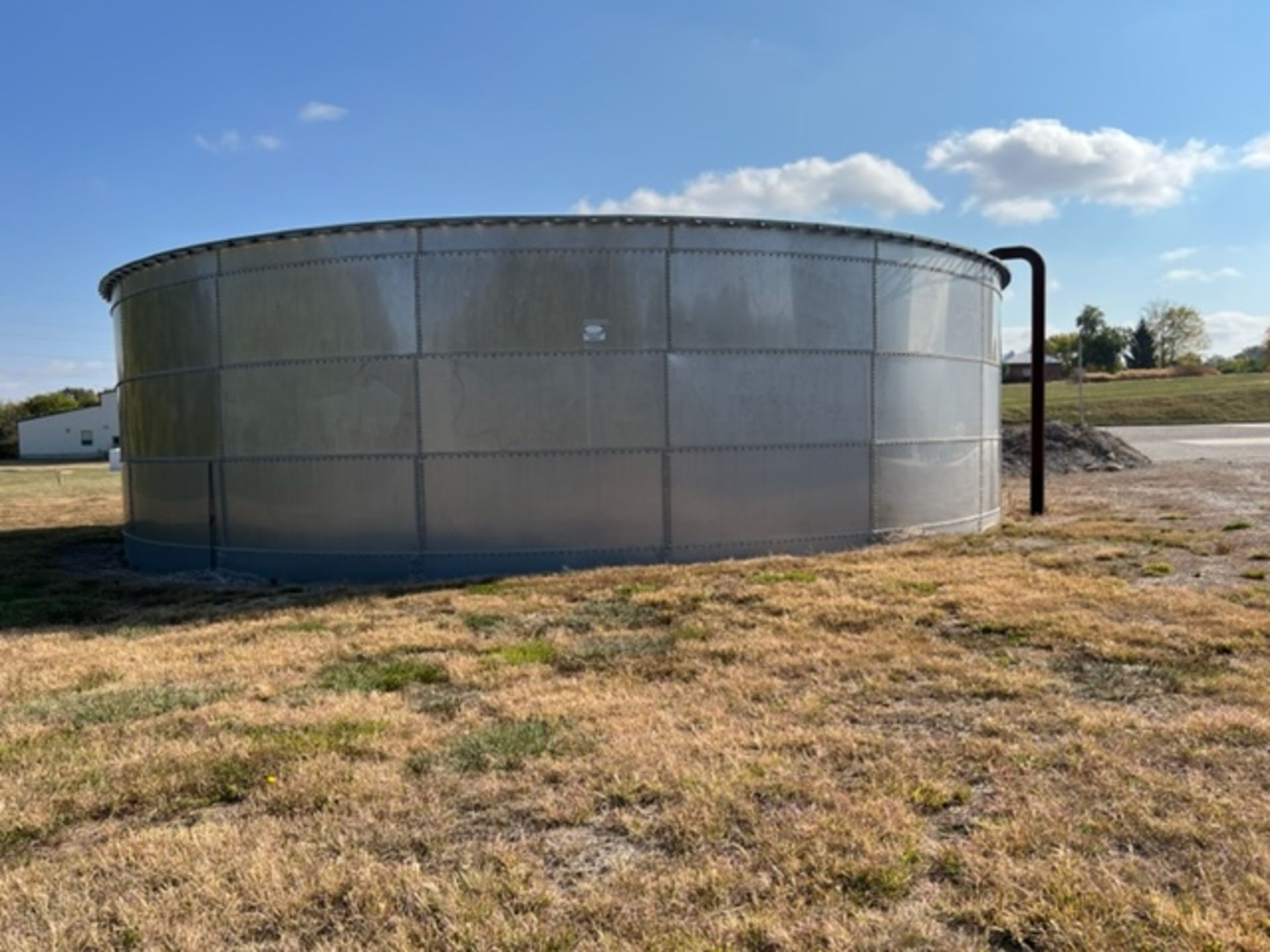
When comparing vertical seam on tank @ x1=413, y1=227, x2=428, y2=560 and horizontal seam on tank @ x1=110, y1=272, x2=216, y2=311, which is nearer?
vertical seam on tank @ x1=413, y1=227, x2=428, y2=560

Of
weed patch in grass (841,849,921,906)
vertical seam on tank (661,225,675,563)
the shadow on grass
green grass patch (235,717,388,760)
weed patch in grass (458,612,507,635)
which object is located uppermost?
vertical seam on tank (661,225,675,563)

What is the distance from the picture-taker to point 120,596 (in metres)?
9.30

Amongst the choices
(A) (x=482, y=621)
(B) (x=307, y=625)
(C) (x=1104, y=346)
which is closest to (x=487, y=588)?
(A) (x=482, y=621)

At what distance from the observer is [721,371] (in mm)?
9562

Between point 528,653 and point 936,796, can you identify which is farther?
point 528,653

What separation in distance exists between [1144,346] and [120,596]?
4342 inches

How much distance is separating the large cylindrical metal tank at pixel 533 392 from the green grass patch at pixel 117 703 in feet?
12.9

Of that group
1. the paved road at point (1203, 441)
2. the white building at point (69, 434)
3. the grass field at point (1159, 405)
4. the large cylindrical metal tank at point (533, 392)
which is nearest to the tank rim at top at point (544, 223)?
the large cylindrical metal tank at point (533, 392)

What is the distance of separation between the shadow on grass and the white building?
61618mm

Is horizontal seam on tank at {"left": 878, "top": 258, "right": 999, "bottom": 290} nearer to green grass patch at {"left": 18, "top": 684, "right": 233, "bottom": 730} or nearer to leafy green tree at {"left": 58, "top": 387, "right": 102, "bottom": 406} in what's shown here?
green grass patch at {"left": 18, "top": 684, "right": 233, "bottom": 730}

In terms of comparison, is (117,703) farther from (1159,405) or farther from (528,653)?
(1159,405)

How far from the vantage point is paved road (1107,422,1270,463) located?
26861mm

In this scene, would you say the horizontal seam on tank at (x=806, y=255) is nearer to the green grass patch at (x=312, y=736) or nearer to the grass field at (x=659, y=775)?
the grass field at (x=659, y=775)

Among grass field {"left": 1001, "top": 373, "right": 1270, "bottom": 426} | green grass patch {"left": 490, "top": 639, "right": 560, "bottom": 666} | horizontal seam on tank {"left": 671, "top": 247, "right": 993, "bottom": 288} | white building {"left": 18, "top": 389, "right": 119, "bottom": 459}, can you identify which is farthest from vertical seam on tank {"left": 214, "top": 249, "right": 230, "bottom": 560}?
white building {"left": 18, "top": 389, "right": 119, "bottom": 459}
